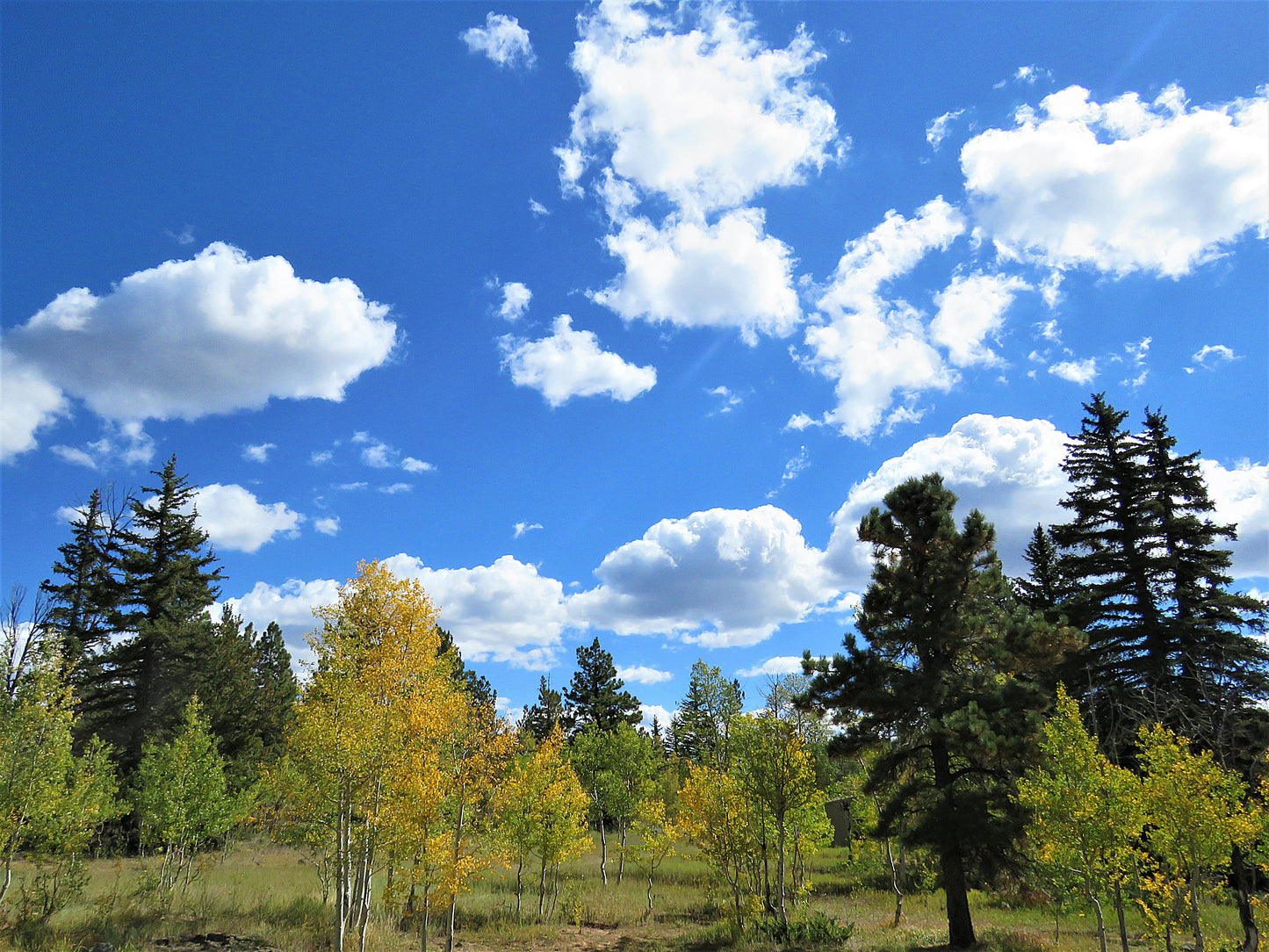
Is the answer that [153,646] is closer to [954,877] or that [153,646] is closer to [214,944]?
[214,944]

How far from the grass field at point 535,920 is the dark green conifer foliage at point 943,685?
3052 mm

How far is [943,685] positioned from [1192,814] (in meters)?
5.56

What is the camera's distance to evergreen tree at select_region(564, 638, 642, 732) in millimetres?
58000

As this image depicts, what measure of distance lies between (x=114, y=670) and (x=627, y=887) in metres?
29.8

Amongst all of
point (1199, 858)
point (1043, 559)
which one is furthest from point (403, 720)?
point (1043, 559)

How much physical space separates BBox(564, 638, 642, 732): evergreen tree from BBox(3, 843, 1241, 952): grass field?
23353mm

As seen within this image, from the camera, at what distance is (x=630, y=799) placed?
3672 centimetres

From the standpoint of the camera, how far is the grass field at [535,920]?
17766 mm

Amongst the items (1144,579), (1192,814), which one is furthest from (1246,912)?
(1144,579)

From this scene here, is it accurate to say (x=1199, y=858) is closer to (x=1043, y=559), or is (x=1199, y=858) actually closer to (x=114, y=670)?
(x=1043, y=559)

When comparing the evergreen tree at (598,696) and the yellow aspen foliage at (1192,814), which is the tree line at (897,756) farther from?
the evergreen tree at (598,696)

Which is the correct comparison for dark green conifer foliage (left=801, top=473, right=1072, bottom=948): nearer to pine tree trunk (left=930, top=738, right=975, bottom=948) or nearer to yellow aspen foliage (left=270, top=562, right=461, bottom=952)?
pine tree trunk (left=930, top=738, right=975, bottom=948)

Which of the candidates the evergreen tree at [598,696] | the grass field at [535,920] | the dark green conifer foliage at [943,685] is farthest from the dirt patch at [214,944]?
the evergreen tree at [598,696]

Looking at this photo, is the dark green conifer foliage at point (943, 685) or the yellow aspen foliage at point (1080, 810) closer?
the yellow aspen foliage at point (1080, 810)
